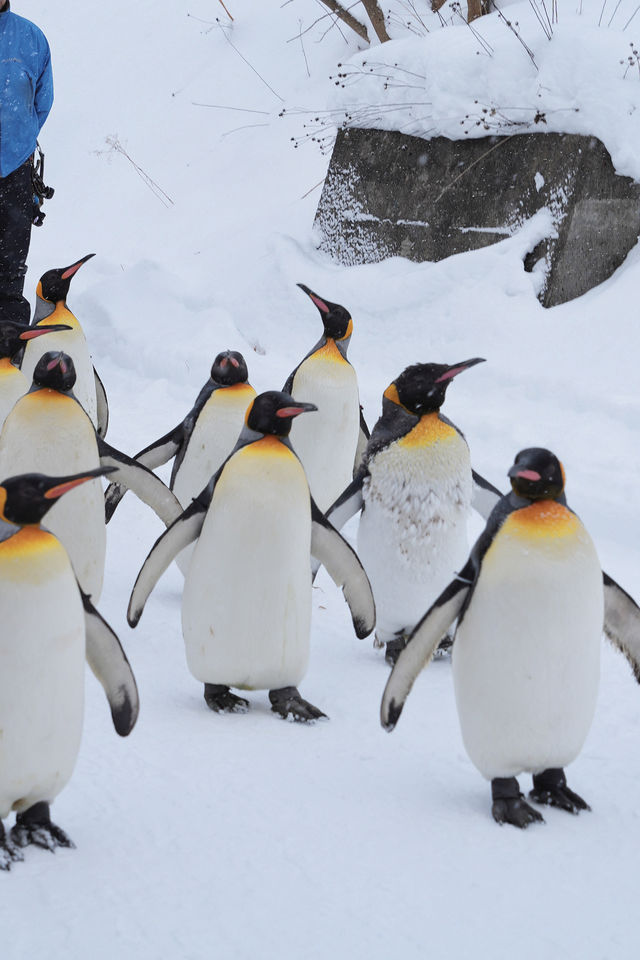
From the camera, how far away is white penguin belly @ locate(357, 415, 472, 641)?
3.28 m

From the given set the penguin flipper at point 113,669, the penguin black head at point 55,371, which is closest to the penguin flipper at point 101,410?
the penguin black head at point 55,371

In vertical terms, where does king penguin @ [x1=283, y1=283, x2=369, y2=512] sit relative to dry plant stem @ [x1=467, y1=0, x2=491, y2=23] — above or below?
below

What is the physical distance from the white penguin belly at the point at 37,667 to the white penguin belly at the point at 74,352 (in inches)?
100

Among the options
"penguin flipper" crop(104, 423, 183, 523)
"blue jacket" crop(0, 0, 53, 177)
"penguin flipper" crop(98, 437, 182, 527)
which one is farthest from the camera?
"blue jacket" crop(0, 0, 53, 177)

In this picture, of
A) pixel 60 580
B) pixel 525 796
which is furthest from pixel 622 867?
pixel 60 580

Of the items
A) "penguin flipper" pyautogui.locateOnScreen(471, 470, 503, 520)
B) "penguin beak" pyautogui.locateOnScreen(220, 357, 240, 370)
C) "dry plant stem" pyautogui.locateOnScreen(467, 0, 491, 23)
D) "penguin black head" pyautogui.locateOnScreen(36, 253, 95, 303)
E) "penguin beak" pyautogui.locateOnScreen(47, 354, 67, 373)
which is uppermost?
"dry plant stem" pyautogui.locateOnScreen(467, 0, 491, 23)

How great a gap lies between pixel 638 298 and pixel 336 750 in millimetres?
3616

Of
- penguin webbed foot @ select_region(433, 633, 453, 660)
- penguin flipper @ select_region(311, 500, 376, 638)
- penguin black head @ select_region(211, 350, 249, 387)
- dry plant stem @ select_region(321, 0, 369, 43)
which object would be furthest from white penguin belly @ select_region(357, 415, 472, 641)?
dry plant stem @ select_region(321, 0, 369, 43)

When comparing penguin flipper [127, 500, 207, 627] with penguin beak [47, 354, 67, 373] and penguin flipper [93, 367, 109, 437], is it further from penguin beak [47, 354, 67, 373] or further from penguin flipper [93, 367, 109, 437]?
penguin flipper [93, 367, 109, 437]

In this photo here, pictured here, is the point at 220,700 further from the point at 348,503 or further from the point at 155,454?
the point at 155,454

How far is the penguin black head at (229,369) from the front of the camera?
12.7ft

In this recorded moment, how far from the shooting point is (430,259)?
6730 mm

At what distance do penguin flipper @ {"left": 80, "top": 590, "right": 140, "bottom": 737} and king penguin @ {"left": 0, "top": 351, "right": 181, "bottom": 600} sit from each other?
884 mm

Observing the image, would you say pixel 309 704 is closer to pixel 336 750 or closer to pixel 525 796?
pixel 336 750
